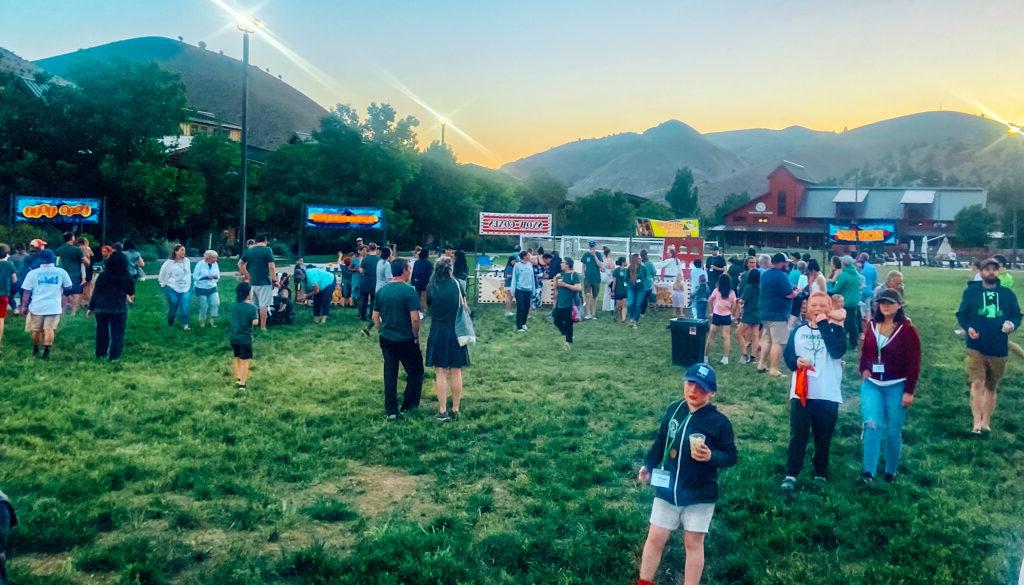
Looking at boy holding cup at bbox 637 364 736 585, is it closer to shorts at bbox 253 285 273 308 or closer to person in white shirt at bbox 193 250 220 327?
shorts at bbox 253 285 273 308

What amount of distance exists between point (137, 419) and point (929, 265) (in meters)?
61.4

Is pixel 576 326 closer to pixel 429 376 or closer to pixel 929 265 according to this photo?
pixel 429 376

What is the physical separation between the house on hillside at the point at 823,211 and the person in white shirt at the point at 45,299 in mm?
79689

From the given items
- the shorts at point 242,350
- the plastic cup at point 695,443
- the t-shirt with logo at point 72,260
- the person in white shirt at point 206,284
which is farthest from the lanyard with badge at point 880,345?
the t-shirt with logo at point 72,260

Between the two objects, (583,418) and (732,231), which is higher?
(732,231)

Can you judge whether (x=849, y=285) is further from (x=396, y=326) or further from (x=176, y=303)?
(x=176, y=303)

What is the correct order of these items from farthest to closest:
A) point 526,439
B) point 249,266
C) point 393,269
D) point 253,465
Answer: point 249,266, point 393,269, point 526,439, point 253,465

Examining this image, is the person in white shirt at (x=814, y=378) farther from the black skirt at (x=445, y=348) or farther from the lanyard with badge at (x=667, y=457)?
the black skirt at (x=445, y=348)

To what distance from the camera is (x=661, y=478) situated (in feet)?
14.5

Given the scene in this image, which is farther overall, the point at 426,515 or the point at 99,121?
the point at 99,121

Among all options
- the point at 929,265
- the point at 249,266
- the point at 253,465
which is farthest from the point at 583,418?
the point at 929,265

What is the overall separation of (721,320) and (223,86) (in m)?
155

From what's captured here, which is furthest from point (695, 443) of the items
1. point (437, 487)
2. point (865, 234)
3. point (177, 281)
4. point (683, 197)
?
point (683, 197)

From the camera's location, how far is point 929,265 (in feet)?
189
